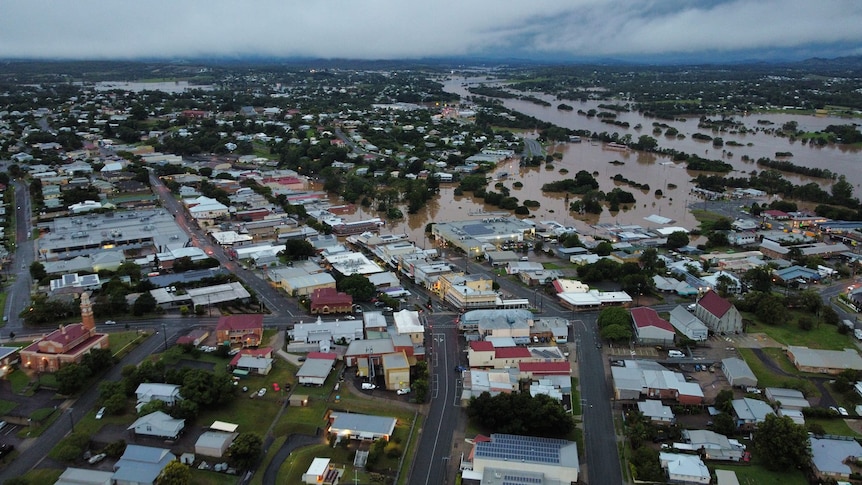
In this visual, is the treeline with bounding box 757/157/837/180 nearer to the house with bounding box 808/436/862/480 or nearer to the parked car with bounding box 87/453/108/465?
the house with bounding box 808/436/862/480

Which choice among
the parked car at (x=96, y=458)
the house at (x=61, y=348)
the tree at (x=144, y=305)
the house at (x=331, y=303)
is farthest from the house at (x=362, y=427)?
the tree at (x=144, y=305)

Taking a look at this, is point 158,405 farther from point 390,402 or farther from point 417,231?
point 417,231

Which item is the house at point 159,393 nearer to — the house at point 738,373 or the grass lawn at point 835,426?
the house at point 738,373

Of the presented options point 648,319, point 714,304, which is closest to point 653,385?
point 648,319

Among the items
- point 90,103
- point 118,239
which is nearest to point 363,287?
point 118,239

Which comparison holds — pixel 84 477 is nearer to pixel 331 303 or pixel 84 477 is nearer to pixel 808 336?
pixel 331 303
